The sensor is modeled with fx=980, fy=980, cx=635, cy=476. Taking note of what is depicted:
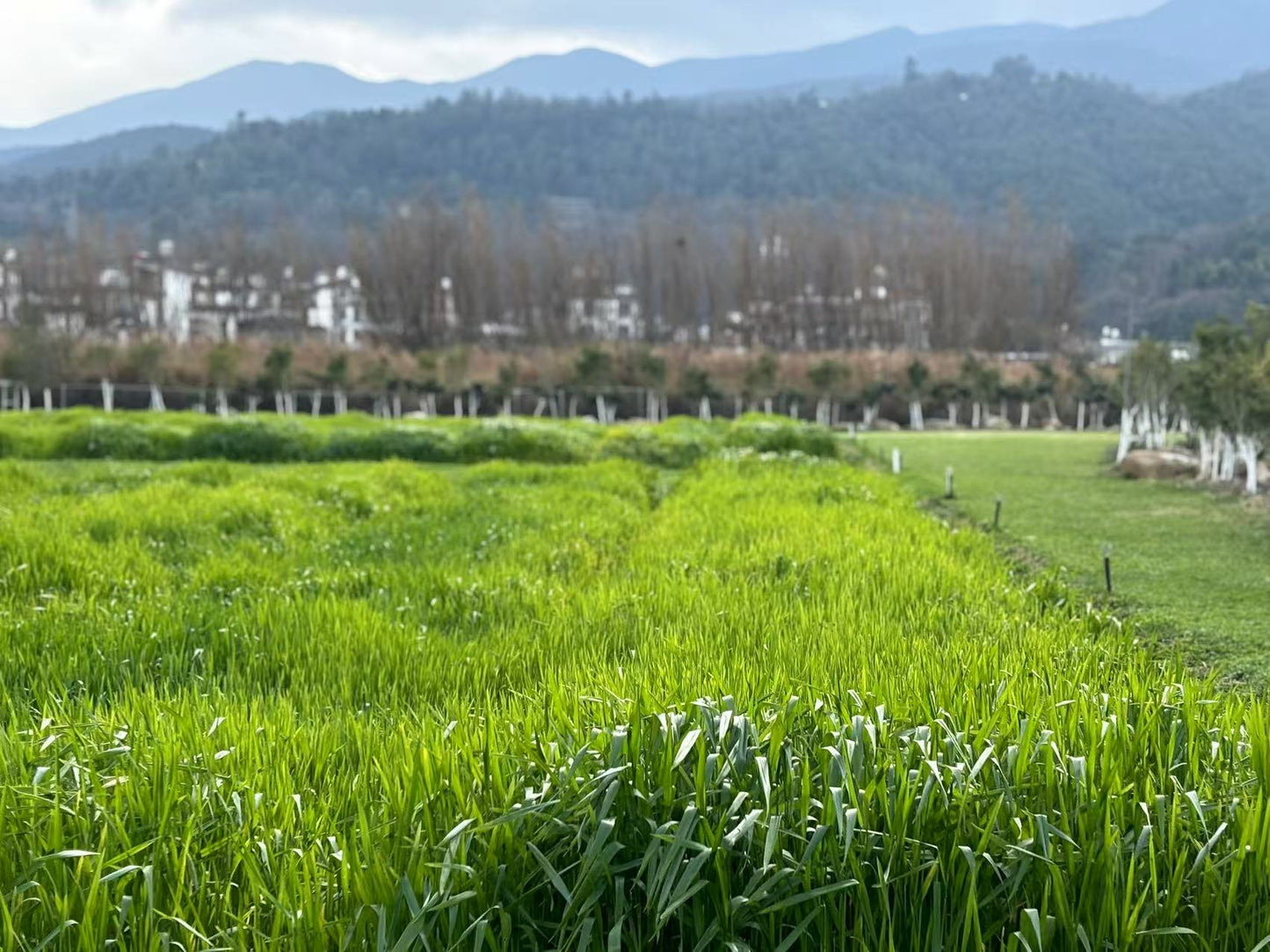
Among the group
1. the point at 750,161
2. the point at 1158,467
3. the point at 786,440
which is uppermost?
the point at 750,161

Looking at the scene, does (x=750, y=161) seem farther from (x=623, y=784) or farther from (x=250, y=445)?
(x=623, y=784)

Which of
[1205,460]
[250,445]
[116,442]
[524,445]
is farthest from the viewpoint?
[250,445]

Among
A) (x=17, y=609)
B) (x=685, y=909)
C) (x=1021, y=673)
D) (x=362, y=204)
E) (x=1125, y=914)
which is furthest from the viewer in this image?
(x=362, y=204)

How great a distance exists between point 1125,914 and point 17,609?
480 centimetres

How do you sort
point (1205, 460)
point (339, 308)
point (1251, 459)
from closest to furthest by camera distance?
point (1251, 459) → point (1205, 460) → point (339, 308)

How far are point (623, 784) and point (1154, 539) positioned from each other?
813cm

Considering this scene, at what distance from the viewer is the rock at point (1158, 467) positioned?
48.8 feet

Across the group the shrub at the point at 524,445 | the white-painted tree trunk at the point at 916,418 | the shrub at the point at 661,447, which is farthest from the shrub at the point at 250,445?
the white-painted tree trunk at the point at 916,418

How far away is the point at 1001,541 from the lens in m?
8.55

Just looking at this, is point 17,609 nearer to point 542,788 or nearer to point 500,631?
point 500,631

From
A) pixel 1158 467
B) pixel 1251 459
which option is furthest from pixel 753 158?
pixel 1251 459

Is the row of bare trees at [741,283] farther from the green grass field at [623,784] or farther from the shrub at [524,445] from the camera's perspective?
the green grass field at [623,784]

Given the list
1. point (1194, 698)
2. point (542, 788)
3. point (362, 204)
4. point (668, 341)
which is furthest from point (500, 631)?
point (362, 204)

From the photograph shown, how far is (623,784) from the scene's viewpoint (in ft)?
Result: 7.09
